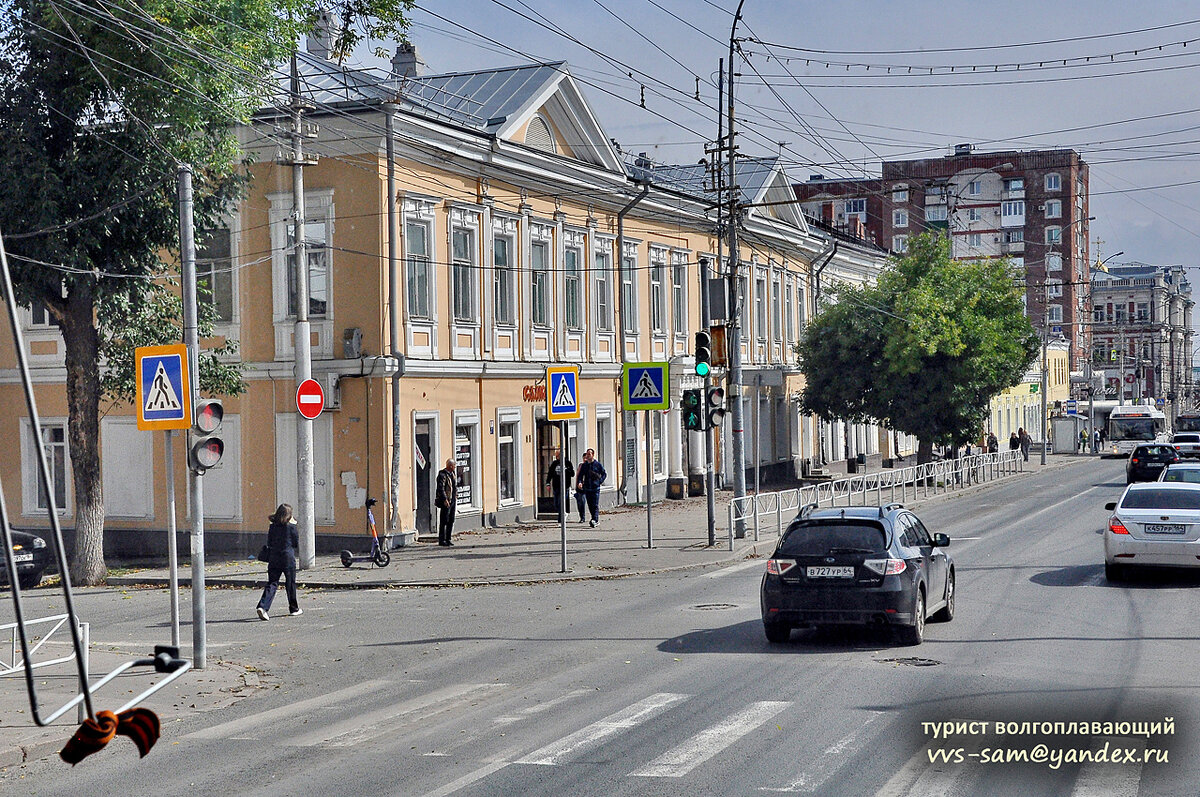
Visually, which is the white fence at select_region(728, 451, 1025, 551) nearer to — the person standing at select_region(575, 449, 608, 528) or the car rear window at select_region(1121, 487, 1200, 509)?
the person standing at select_region(575, 449, 608, 528)

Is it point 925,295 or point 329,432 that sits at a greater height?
point 925,295

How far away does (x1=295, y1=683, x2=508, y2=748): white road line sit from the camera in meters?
9.89

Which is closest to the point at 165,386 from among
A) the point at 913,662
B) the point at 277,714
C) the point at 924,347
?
the point at 277,714

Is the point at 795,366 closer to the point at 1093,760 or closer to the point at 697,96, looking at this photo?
the point at 697,96

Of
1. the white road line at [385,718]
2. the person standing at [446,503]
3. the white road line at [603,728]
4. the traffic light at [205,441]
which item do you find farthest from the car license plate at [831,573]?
the person standing at [446,503]

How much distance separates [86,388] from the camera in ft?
74.1

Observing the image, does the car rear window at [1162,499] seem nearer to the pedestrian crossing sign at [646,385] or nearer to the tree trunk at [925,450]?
the pedestrian crossing sign at [646,385]

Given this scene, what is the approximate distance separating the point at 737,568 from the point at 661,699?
11.7 m

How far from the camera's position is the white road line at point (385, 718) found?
9.89m

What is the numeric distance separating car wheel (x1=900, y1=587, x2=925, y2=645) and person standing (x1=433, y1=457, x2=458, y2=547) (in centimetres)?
1444

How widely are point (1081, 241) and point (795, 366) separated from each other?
6915cm

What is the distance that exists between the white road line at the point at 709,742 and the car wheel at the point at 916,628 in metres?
3.26

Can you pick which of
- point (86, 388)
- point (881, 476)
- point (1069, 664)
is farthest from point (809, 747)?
point (881, 476)

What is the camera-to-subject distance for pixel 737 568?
22547mm
